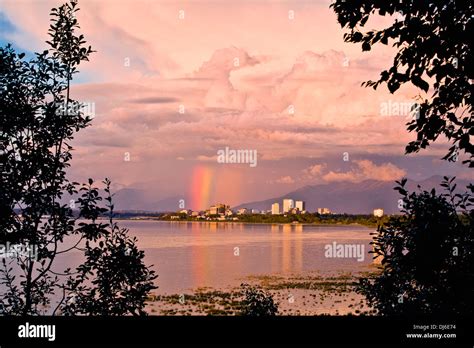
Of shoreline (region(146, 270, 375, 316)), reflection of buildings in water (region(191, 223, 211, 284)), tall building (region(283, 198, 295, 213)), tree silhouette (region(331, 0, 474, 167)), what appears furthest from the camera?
tall building (region(283, 198, 295, 213))

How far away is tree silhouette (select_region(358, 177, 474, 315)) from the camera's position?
7.42 metres

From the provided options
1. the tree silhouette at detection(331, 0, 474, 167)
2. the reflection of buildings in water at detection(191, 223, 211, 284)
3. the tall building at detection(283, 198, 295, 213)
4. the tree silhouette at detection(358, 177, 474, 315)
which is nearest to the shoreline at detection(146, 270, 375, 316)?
the reflection of buildings in water at detection(191, 223, 211, 284)

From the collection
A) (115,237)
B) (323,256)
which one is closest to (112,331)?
(115,237)

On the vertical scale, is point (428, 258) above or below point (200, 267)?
above

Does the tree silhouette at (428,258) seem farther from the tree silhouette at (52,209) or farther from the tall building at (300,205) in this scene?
the tall building at (300,205)

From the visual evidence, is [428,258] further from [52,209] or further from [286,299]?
[286,299]

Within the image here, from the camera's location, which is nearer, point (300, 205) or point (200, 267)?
point (200, 267)

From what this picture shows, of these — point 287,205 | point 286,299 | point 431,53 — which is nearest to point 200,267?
point 286,299

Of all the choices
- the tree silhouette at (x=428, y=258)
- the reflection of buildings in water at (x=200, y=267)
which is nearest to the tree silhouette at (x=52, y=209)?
the tree silhouette at (x=428, y=258)

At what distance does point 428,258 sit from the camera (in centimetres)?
771

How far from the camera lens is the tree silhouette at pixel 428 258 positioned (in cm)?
742

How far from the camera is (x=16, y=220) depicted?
8547 mm

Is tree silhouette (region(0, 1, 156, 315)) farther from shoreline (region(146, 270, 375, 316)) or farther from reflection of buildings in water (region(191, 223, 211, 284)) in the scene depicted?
reflection of buildings in water (region(191, 223, 211, 284))

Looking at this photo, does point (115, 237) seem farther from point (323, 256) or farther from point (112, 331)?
point (323, 256)
